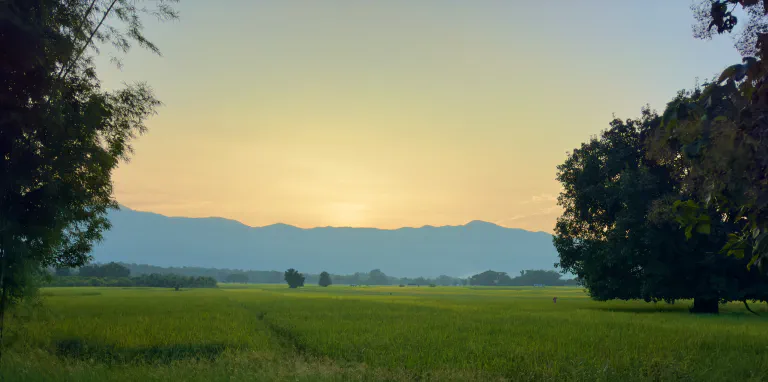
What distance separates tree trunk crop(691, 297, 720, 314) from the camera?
37.2m

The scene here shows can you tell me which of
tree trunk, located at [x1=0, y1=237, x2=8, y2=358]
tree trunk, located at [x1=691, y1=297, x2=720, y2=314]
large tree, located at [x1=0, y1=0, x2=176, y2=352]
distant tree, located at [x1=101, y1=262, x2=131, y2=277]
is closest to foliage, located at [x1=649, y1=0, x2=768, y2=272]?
large tree, located at [x1=0, y1=0, x2=176, y2=352]

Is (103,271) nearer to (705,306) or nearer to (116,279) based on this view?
(116,279)

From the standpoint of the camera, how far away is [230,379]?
11008 mm

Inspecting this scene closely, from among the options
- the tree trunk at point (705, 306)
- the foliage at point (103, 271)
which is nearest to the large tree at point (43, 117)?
the tree trunk at point (705, 306)

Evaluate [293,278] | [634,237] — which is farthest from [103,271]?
[634,237]

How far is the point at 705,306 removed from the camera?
3791 centimetres

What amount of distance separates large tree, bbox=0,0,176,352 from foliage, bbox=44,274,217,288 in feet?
400

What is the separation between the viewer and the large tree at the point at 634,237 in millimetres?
35031

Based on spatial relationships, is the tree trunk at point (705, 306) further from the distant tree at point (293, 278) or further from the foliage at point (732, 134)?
the distant tree at point (293, 278)

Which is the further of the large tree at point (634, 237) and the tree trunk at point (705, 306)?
the tree trunk at point (705, 306)

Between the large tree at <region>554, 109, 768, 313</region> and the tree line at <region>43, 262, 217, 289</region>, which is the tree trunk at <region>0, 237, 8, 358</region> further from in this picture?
the tree line at <region>43, 262, 217, 289</region>

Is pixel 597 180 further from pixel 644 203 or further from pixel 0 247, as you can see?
pixel 0 247

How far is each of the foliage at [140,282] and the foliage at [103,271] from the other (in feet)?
30.1

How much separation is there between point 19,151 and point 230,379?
945 cm
